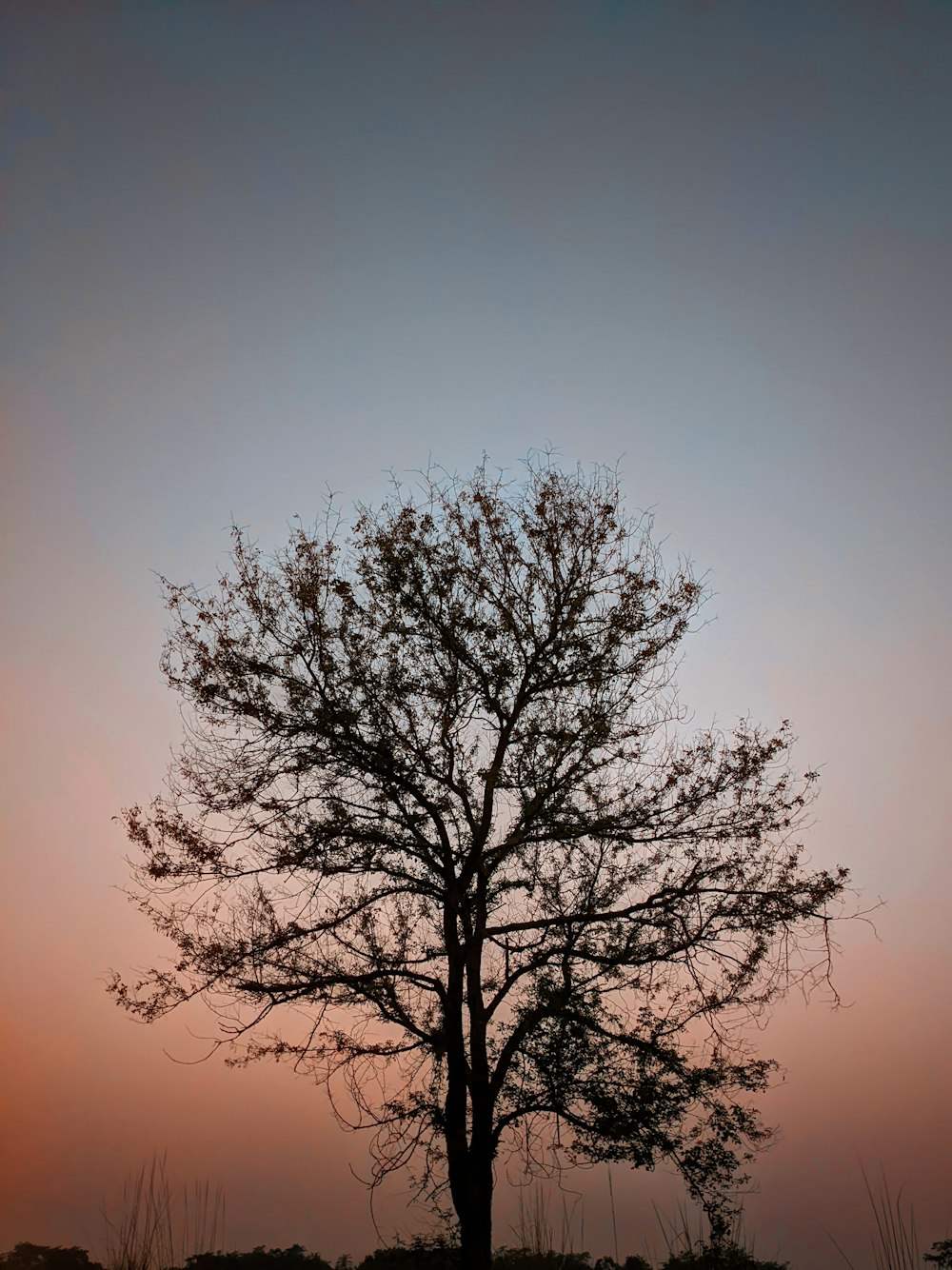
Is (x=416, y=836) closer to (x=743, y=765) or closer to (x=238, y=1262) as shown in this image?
(x=743, y=765)

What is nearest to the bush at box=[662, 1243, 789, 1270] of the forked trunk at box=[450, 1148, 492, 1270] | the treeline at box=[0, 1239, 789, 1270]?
the treeline at box=[0, 1239, 789, 1270]

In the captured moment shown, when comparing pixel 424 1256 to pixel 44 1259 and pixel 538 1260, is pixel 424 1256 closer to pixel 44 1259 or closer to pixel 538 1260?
pixel 538 1260

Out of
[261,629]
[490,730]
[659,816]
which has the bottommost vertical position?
[659,816]

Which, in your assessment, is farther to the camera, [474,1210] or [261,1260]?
[261,1260]

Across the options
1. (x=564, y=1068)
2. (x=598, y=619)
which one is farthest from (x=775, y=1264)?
(x=598, y=619)

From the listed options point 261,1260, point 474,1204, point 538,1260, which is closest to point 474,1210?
point 474,1204

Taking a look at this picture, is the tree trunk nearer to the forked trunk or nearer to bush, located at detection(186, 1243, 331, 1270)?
the forked trunk

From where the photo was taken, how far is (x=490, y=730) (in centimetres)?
1216

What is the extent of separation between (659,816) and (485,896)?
227cm

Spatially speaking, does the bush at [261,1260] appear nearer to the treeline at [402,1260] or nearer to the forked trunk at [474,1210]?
the treeline at [402,1260]

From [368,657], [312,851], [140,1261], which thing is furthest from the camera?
[368,657]

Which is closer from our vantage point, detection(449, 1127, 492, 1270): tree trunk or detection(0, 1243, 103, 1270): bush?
detection(449, 1127, 492, 1270): tree trunk

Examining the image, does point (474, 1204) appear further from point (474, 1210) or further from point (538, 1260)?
point (538, 1260)

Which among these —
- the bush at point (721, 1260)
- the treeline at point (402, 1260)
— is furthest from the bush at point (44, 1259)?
the bush at point (721, 1260)
